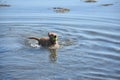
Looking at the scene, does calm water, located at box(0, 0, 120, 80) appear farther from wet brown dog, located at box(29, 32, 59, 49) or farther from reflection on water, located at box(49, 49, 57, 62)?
wet brown dog, located at box(29, 32, 59, 49)

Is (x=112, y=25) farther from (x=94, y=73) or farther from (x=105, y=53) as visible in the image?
(x=94, y=73)

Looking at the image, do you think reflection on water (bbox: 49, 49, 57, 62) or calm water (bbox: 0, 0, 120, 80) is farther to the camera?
reflection on water (bbox: 49, 49, 57, 62)

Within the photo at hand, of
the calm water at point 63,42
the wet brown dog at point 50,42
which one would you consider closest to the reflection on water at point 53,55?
the calm water at point 63,42

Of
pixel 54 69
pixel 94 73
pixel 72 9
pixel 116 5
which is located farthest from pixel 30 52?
pixel 116 5

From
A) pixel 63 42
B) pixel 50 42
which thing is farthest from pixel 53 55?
pixel 63 42

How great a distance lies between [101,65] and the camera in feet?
35.0

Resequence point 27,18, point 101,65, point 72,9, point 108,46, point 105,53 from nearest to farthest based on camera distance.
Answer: point 101,65 → point 105,53 → point 108,46 → point 27,18 → point 72,9

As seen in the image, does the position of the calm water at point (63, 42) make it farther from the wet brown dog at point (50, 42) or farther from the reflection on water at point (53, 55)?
the wet brown dog at point (50, 42)

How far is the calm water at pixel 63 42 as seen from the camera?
998 cm

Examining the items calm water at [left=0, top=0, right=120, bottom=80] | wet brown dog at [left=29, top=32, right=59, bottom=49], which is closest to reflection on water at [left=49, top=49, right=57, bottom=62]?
calm water at [left=0, top=0, right=120, bottom=80]

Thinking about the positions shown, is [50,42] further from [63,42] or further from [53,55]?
[53,55]

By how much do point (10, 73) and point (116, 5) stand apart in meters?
14.5

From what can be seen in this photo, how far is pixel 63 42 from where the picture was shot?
13688 millimetres

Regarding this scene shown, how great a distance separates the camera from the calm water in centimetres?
Answer: 998
